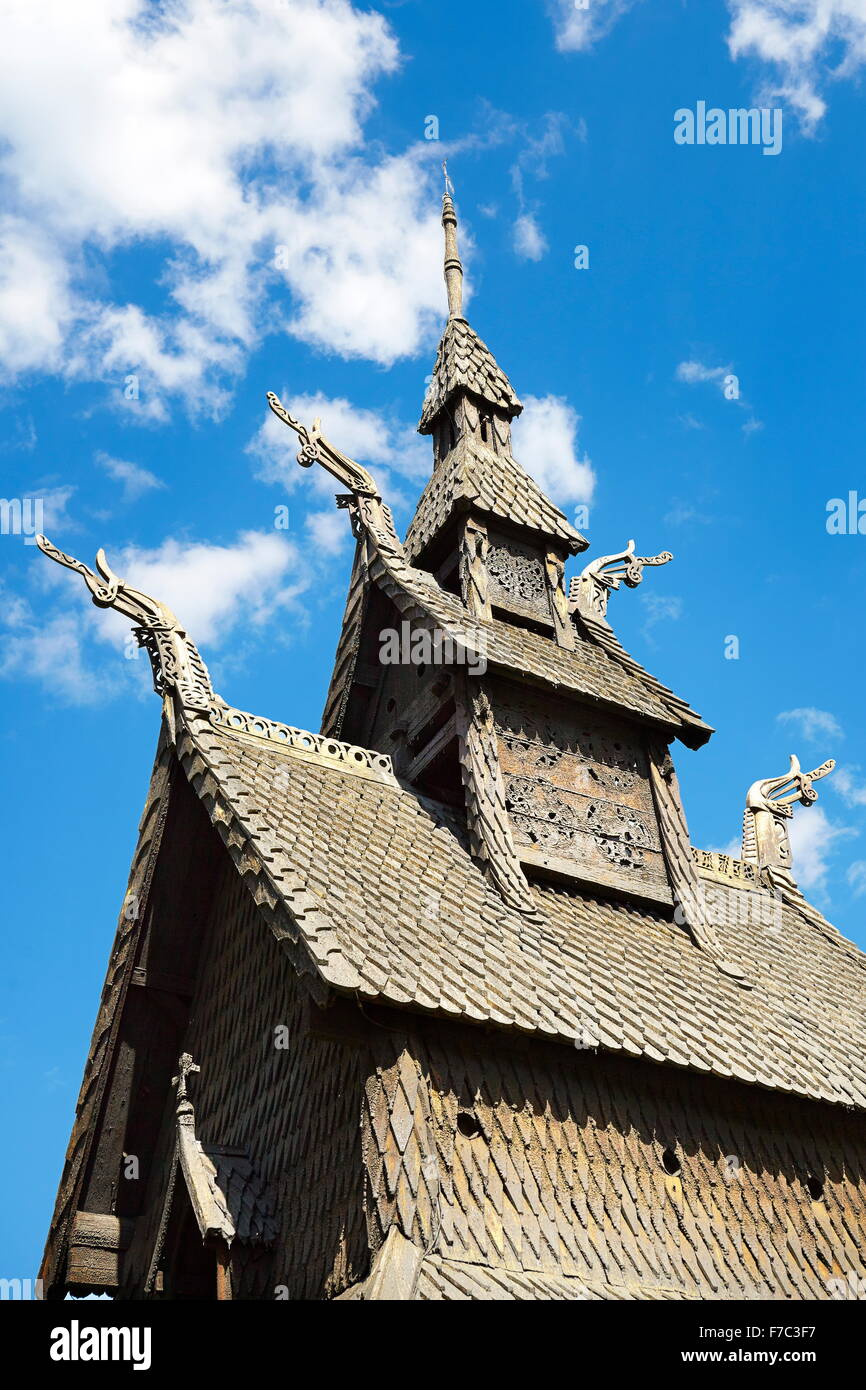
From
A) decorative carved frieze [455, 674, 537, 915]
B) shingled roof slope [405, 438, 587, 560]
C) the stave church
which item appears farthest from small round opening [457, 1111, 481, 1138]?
shingled roof slope [405, 438, 587, 560]

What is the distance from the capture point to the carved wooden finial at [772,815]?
680 inches

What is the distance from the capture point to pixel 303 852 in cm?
1112

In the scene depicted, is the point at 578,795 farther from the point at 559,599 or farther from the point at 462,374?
the point at 462,374

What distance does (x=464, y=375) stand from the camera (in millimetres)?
18469

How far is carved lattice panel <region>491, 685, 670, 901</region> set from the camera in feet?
43.8

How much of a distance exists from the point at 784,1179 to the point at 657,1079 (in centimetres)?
139

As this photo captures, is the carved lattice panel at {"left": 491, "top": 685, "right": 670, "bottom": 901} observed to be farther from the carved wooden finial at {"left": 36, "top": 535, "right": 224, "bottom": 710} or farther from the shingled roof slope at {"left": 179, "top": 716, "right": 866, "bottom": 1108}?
the carved wooden finial at {"left": 36, "top": 535, "right": 224, "bottom": 710}

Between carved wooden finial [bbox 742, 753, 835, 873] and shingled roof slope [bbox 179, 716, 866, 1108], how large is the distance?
267 cm

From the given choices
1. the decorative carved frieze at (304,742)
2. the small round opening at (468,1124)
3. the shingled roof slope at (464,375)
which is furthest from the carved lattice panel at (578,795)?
the shingled roof slope at (464,375)

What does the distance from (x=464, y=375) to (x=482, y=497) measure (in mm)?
2683
